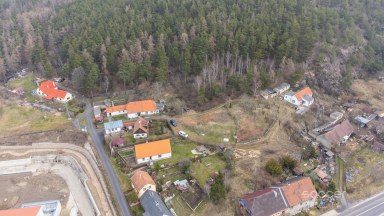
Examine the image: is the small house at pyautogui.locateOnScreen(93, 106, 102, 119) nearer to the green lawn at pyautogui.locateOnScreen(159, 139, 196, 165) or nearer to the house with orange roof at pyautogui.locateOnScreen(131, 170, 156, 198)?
the green lawn at pyautogui.locateOnScreen(159, 139, 196, 165)

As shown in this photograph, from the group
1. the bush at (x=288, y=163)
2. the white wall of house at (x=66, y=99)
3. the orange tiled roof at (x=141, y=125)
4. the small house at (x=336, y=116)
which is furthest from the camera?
the white wall of house at (x=66, y=99)

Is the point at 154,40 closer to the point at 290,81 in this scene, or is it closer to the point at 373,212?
the point at 290,81

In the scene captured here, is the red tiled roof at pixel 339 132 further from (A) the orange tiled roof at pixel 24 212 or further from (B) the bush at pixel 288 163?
(A) the orange tiled roof at pixel 24 212

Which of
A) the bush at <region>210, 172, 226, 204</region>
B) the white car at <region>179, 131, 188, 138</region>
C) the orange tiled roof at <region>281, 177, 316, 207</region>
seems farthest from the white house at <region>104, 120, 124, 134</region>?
the orange tiled roof at <region>281, 177, 316, 207</region>

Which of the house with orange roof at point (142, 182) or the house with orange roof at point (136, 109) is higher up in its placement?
the house with orange roof at point (136, 109)

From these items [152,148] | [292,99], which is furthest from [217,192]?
[292,99]

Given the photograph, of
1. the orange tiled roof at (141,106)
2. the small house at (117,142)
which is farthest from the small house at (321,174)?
the small house at (117,142)
